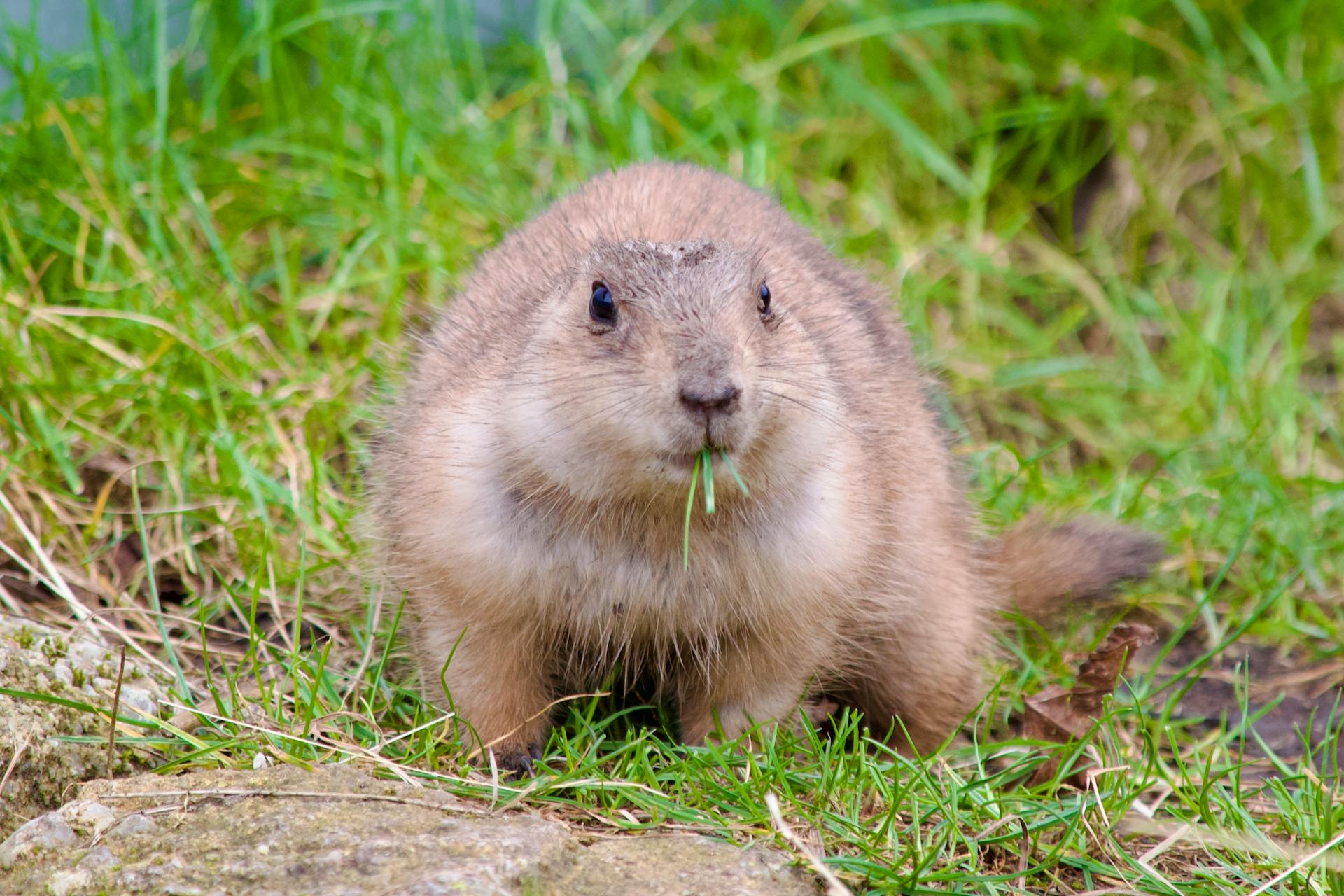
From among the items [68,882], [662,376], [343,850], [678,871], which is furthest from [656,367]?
[68,882]

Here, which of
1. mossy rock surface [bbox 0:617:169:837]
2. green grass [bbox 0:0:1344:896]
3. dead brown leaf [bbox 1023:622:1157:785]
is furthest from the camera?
dead brown leaf [bbox 1023:622:1157:785]

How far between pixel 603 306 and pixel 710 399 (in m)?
0.49

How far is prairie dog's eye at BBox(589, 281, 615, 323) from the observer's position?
383 cm

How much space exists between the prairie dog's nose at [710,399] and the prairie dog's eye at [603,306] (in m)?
0.40

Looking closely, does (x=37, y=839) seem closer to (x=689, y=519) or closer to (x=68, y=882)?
(x=68, y=882)

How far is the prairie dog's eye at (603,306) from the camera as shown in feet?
12.6

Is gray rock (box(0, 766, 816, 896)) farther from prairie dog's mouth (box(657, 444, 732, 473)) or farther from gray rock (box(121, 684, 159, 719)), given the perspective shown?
prairie dog's mouth (box(657, 444, 732, 473))

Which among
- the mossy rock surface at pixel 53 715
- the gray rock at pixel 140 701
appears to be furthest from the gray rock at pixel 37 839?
the gray rock at pixel 140 701

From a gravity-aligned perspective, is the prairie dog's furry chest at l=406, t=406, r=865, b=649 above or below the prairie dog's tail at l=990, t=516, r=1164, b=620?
above

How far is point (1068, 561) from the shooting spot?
5.23m

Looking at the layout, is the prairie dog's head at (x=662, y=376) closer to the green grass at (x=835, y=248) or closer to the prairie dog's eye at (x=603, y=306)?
the prairie dog's eye at (x=603, y=306)

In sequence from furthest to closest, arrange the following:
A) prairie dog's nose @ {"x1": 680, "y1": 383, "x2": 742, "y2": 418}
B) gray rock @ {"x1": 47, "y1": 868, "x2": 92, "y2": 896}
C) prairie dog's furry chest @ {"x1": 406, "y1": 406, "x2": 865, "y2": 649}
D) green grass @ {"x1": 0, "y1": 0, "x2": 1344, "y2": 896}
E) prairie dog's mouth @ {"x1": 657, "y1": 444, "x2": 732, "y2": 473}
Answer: green grass @ {"x1": 0, "y1": 0, "x2": 1344, "y2": 896} → prairie dog's furry chest @ {"x1": 406, "y1": 406, "x2": 865, "y2": 649} → prairie dog's mouth @ {"x1": 657, "y1": 444, "x2": 732, "y2": 473} → prairie dog's nose @ {"x1": 680, "y1": 383, "x2": 742, "y2": 418} → gray rock @ {"x1": 47, "y1": 868, "x2": 92, "y2": 896}

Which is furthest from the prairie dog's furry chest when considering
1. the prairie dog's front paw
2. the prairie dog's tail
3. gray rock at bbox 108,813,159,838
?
the prairie dog's tail

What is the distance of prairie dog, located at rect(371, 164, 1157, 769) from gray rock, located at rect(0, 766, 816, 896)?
0.65 m
